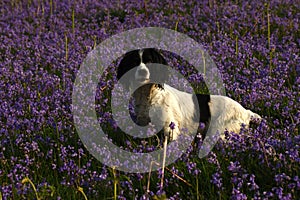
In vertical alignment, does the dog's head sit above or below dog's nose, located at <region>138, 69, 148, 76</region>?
A: above

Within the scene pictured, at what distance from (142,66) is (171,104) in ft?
2.64

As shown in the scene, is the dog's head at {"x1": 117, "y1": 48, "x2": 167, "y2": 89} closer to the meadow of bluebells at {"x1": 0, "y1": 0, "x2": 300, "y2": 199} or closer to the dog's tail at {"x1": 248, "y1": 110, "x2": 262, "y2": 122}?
the meadow of bluebells at {"x1": 0, "y1": 0, "x2": 300, "y2": 199}

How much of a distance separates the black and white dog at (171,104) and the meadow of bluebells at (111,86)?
33 cm

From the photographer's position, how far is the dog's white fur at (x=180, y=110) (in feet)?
16.1

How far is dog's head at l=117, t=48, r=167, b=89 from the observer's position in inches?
172

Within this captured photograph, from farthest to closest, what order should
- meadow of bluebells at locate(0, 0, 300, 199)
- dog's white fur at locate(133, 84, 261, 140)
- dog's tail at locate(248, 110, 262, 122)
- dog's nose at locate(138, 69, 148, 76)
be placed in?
dog's tail at locate(248, 110, 262, 122), dog's white fur at locate(133, 84, 261, 140), dog's nose at locate(138, 69, 148, 76), meadow of bluebells at locate(0, 0, 300, 199)

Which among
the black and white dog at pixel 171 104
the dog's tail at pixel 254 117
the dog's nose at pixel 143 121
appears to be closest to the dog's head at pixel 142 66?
the black and white dog at pixel 171 104

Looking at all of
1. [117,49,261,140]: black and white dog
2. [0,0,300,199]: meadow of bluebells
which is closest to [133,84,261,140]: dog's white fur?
[117,49,261,140]: black and white dog

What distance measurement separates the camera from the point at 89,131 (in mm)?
5230

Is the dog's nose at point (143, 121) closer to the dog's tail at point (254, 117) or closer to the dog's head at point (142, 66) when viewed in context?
the dog's head at point (142, 66)

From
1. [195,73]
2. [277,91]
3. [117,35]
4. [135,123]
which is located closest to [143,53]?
[135,123]

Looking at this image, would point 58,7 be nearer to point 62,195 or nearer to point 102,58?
point 102,58

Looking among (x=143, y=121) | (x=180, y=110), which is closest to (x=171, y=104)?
(x=180, y=110)

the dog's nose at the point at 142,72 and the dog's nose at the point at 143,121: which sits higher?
the dog's nose at the point at 142,72
